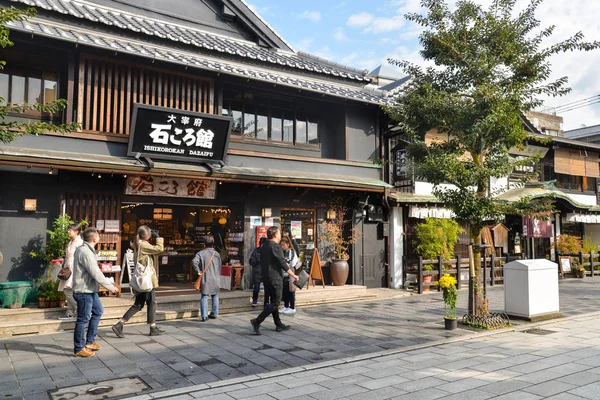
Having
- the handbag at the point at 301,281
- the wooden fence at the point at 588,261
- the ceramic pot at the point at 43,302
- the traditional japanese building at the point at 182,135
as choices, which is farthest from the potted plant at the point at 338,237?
the wooden fence at the point at 588,261

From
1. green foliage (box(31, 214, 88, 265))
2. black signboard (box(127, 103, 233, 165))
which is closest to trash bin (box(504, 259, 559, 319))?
black signboard (box(127, 103, 233, 165))

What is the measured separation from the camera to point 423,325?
10461 millimetres

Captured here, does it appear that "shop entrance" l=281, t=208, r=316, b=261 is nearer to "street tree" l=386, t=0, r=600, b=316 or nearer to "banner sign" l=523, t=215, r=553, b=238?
"street tree" l=386, t=0, r=600, b=316

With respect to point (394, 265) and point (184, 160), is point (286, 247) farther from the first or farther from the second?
point (394, 265)

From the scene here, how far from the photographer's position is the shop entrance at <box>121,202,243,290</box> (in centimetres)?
1436

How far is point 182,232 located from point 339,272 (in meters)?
5.96

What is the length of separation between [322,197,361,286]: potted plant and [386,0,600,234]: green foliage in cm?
503

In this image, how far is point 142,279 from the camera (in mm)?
8852

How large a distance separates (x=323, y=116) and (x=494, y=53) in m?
7.18

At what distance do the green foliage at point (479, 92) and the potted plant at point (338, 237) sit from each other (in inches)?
198

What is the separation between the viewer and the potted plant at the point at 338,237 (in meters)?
14.7

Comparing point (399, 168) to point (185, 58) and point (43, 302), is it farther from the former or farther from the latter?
point (43, 302)

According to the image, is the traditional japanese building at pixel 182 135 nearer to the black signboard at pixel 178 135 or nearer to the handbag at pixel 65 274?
the black signboard at pixel 178 135

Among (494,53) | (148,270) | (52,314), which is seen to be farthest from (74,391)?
(494,53)
